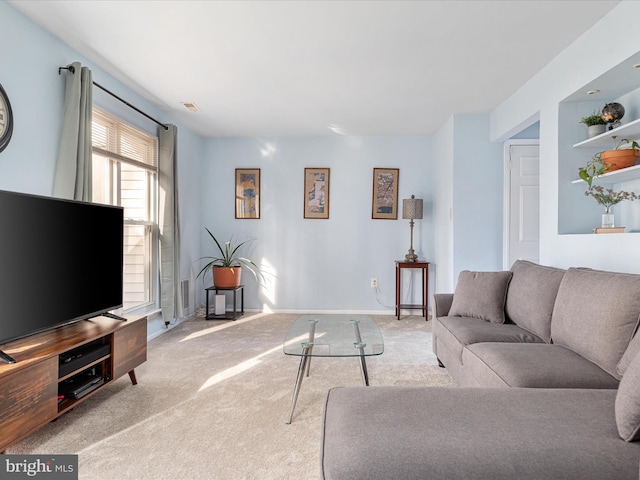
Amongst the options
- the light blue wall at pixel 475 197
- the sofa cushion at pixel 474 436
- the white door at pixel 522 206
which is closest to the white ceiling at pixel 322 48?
the light blue wall at pixel 475 197

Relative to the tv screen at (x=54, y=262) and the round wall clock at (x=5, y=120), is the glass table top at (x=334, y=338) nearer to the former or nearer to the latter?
the tv screen at (x=54, y=262)

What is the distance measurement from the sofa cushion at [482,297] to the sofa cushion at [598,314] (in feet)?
1.93

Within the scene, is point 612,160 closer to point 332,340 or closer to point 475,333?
point 475,333

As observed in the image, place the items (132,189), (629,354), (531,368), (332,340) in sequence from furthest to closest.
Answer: (132,189), (332,340), (531,368), (629,354)

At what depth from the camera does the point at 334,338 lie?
2.56m

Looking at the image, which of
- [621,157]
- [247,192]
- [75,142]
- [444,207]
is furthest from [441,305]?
[247,192]

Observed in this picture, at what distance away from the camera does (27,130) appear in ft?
8.20

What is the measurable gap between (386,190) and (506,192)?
1577mm

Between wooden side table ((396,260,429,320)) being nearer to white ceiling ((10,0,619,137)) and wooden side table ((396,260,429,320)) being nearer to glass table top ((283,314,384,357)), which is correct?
white ceiling ((10,0,619,137))

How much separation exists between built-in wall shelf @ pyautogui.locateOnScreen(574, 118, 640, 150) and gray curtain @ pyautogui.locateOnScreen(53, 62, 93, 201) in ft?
11.5

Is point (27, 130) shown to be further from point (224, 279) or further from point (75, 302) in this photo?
point (224, 279)

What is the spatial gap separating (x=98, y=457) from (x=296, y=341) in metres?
1.14

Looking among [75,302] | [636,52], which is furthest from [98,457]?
[636,52]

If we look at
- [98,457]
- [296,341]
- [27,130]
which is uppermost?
[27,130]
